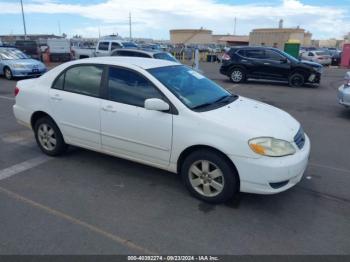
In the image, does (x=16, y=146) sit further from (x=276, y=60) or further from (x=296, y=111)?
(x=276, y=60)

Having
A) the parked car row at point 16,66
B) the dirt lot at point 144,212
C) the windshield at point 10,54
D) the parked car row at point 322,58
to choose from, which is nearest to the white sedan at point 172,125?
the dirt lot at point 144,212

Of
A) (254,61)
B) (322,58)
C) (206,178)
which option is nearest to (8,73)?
(254,61)

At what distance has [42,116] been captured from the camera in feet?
17.1

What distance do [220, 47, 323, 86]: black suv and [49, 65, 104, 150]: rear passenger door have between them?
37.5 feet

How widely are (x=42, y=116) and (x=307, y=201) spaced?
410 cm

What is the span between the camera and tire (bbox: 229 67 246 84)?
1534cm

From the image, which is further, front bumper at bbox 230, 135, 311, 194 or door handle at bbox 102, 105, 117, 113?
door handle at bbox 102, 105, 117, 113

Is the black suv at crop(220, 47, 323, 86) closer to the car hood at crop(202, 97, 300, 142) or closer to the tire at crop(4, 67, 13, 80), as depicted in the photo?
the tire at crop(4, 67, 13, 80)

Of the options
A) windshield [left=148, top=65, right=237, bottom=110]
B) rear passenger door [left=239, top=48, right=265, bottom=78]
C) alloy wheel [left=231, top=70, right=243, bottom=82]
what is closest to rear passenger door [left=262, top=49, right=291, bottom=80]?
rear passenger door [left=239, top=48, right=265, bottom=78]

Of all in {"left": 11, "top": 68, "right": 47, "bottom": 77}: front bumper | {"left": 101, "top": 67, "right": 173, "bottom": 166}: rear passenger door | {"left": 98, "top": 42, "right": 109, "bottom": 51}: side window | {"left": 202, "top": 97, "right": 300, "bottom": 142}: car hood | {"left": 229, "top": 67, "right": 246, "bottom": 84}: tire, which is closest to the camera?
{"left": 202, "top": 97, "right": 300, "bottom": 142}: car hood

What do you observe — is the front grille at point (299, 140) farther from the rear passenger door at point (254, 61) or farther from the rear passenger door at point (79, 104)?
Answer: the rear passenger door at point (254, 61)

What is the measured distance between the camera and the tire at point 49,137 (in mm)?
5062

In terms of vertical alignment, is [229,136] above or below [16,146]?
above

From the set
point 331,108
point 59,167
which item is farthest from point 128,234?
point 331,108
